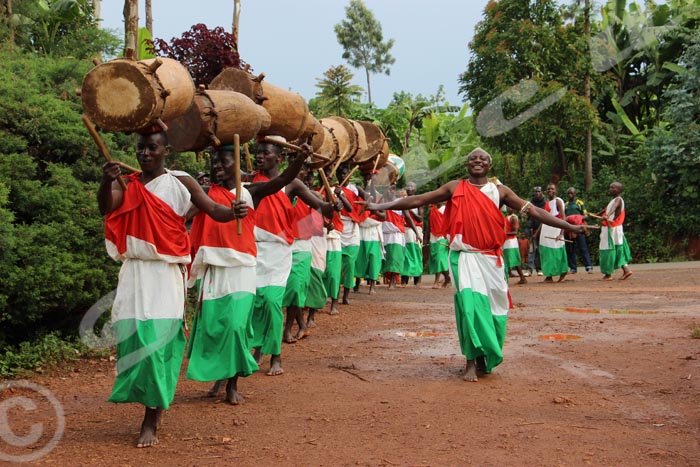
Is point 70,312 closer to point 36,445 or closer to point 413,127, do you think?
point 36,445

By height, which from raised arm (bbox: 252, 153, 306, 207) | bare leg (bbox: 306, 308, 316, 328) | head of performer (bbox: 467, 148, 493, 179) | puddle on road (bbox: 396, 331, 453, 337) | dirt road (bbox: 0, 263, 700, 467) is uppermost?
head of performer (bbox: 467, 148, 493, 179)

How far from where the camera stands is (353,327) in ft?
33.8

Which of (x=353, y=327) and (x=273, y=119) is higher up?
(x=273, y=119)

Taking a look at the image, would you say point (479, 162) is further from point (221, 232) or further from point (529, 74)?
point (529, 74)

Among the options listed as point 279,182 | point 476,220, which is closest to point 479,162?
point 476,220

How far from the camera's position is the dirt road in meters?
4.81

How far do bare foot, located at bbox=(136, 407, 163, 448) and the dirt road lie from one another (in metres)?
0.08

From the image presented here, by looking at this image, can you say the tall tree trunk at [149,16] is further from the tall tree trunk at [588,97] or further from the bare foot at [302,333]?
the tall tree trunk at [588,97]

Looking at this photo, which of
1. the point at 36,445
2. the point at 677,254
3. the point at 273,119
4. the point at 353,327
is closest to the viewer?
the point at 36,445

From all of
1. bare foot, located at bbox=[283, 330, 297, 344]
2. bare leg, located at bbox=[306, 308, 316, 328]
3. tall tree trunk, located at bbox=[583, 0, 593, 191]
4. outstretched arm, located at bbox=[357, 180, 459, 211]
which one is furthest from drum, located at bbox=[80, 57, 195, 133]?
tall tree trunk, located at bbox=[583, 0, 593, 191]

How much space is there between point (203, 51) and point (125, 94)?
26.3 ft

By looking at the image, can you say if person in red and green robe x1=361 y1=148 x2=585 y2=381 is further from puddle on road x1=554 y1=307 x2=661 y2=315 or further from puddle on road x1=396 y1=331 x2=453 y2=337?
puddle on road x1=554 y1=307 x2=661 y2=315

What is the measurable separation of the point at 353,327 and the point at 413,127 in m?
20.1

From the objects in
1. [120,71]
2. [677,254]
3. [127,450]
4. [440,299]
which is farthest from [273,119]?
[677,254]
